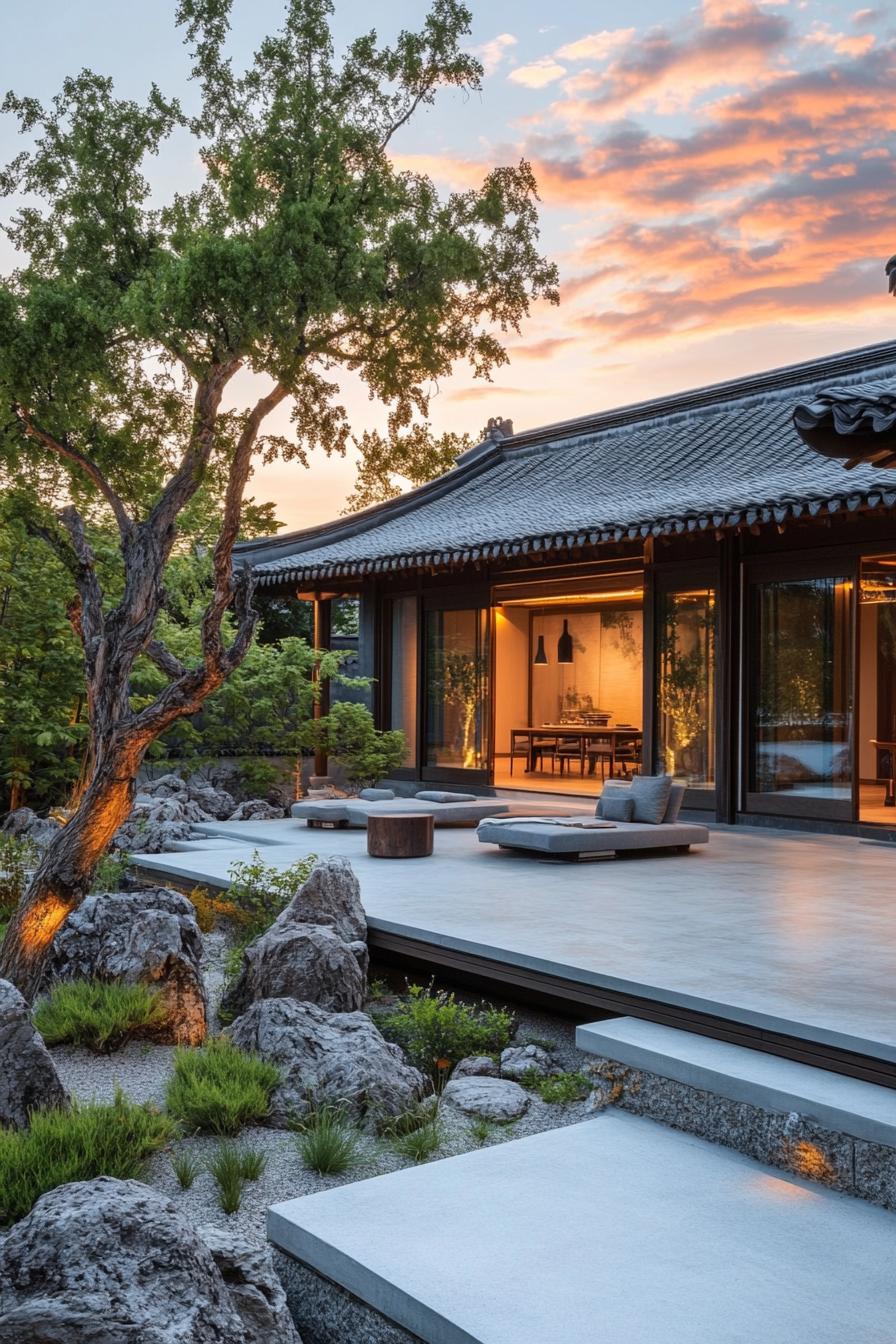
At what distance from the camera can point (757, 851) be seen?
8719 mm

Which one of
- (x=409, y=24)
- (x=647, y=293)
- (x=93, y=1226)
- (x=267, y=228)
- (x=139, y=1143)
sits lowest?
(x=139, y=1143)

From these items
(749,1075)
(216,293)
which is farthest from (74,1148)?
(216,293)

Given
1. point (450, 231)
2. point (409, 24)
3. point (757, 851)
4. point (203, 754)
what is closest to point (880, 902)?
point (757, 851)

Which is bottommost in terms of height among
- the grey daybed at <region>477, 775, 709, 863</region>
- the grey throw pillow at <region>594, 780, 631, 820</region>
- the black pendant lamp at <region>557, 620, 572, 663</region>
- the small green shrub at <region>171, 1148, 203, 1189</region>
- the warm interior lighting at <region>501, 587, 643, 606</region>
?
the small green shrub at <region>171, 1148, 203, 1189</region>

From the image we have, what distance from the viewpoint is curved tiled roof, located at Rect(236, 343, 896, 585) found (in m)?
9.68

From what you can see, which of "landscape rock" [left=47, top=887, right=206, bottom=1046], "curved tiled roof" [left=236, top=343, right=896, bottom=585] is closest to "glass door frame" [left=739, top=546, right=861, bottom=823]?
"curved tiled roof" [left=236, top=343, right=896, bottom=585]

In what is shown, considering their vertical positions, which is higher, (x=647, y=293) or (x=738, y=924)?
(x=647, y=293)

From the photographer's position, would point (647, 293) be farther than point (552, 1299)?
Yes

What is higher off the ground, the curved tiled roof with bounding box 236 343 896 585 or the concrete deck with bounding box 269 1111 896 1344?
the curved tiled roof with bounding box 236 343 896 585

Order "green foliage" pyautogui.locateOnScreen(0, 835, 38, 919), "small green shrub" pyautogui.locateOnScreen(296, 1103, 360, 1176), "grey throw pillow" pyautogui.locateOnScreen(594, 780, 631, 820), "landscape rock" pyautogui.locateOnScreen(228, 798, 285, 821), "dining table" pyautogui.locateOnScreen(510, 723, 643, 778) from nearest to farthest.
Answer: "small green shrub" pyautogui.locateOnScreen(296, 1103, 360, 1176) → "green foliage" pyautogui.locateOnScreen(0, 835, 38, 919) → "grey throw pillow" pyautogui.locateOnScreen(594, 780, 631, 820) → "landscape rock" pyautogui.locateOnScreen(228, 798, 285, 821) → "dining table" pyautogui.locateOnScreen(510, 723, 643, 778)

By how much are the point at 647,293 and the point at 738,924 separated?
1065cm

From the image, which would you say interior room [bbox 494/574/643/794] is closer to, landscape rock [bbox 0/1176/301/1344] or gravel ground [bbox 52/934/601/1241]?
gravel ground [bbox 52/934/601/1241]

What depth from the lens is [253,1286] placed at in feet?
8.71

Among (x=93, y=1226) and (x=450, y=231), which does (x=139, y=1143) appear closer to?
(x=93, y=1226)
